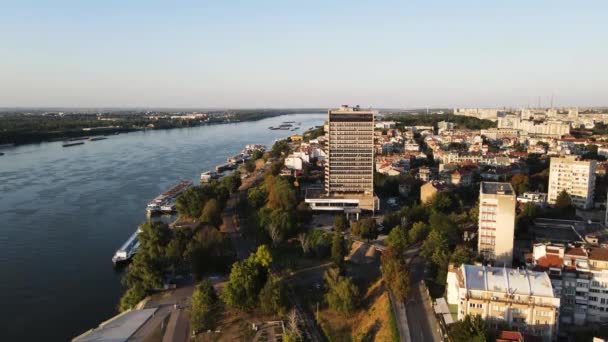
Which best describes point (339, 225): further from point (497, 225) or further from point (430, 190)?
point (497, 225)

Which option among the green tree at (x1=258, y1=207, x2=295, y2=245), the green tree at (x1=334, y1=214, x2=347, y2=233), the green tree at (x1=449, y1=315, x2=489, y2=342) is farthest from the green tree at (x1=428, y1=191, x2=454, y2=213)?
the green tree at (x1=449, y1=315, x2=489, y2=342)

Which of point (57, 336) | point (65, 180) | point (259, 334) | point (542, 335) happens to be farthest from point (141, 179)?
point (542, 335)

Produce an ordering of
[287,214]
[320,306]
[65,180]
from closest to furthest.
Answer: [320,306], [287,214], [65,180]

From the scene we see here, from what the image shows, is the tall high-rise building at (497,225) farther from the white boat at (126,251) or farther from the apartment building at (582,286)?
the white boat at (126,251)

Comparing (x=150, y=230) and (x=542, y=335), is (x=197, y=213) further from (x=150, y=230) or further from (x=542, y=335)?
(x=542, y=335)

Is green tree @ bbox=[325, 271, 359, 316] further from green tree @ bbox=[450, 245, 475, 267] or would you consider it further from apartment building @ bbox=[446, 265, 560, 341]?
green tree @ bbox=[450, 245, 475, 267]
